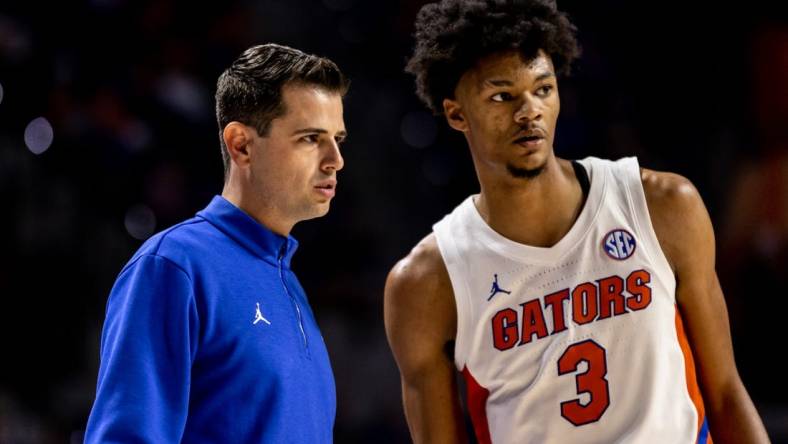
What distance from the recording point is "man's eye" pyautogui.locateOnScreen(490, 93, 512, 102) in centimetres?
283

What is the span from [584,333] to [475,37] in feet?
2.92

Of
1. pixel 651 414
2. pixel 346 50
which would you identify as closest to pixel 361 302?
pixel 346 50

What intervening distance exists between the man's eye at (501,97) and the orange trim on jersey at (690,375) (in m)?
0.76

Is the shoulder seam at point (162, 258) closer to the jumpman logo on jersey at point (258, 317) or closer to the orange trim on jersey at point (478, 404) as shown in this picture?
the jumpman logo on jersey at point (258, 317)

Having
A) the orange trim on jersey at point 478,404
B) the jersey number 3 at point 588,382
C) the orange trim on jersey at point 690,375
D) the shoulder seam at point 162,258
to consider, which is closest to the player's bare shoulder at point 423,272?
the orange trim on jersey at point 478,404

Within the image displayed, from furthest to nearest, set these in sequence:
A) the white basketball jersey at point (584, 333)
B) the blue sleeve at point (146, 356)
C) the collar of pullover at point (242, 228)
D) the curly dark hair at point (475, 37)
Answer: the curly dark hair at point (475, 37) → the white basketball jersey at point (584, 333) → the collar of pullover at point (242, 228) → the blue sleeve at point (146, 356)

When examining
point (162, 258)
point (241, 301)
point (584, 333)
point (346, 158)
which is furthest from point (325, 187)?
point (346, 158)

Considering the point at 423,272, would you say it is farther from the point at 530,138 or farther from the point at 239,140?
the point at 239,140

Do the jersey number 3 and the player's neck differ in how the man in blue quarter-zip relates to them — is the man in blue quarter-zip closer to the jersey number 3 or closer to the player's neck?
the player's neck

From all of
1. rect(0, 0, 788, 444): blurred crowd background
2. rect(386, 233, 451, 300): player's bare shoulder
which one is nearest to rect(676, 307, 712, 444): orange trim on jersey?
rect(386, 233, 451, 300): player's bare shoulder

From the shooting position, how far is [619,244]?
9.30 ft

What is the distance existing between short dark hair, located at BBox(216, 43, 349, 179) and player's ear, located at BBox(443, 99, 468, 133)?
0.54 metres

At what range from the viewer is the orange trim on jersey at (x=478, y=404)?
2.93 m

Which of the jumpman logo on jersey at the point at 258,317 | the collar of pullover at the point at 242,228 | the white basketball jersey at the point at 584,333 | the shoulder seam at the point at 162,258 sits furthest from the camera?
the white basketball jersey at the point at 584,333
